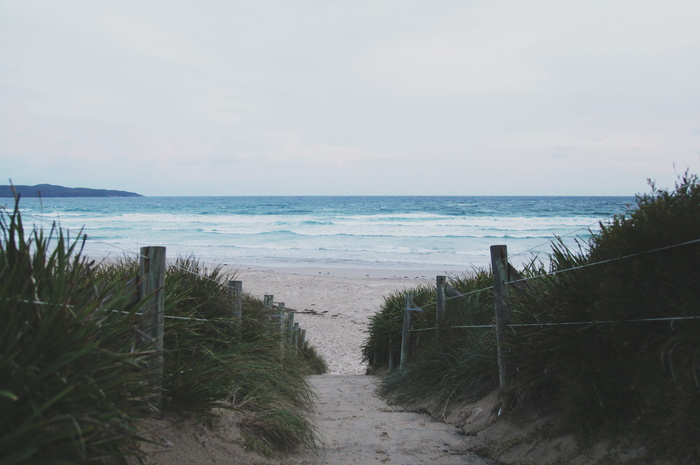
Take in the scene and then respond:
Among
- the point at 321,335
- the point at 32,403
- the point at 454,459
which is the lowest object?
the point at 321,335

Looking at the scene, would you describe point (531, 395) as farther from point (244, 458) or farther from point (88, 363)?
point (88, 363)

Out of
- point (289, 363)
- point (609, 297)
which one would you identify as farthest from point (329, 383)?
point (609, 297)

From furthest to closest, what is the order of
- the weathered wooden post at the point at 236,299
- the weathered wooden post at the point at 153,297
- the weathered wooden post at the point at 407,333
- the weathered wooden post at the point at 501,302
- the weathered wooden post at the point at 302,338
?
the weathered wooden post at the point at 302,338
the weathered wooden post at the point at 407,333
the weathered wooden post at the point at 236,299
the weathered wooden post at the point at 501,302
the weathered wooden post at the point at 153,297

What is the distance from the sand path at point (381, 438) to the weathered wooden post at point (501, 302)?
0.76 m

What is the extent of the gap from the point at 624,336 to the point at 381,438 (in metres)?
2.62

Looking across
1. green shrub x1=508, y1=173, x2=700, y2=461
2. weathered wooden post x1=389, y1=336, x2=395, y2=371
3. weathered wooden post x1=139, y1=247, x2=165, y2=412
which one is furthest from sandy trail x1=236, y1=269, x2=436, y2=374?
weathered wooden post x1=139, y1=247, x2=165, y2=412

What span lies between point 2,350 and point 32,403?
0.31m

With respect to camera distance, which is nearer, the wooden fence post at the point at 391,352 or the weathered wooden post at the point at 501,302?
the weathered wooden post at the point at 501,302

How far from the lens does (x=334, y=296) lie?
22.4 metres

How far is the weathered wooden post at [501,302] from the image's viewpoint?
550 centimetres

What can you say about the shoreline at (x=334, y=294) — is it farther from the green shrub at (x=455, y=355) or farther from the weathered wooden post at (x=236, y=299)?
the weathered wooden post at (x=236, y=299)

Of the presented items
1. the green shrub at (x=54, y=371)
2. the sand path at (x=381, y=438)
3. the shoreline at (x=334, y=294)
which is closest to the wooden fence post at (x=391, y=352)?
the shoreline at (x=334, y=294)

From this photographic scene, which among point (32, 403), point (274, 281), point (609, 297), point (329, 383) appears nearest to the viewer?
point (32, 403)

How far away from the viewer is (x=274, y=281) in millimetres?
25281
